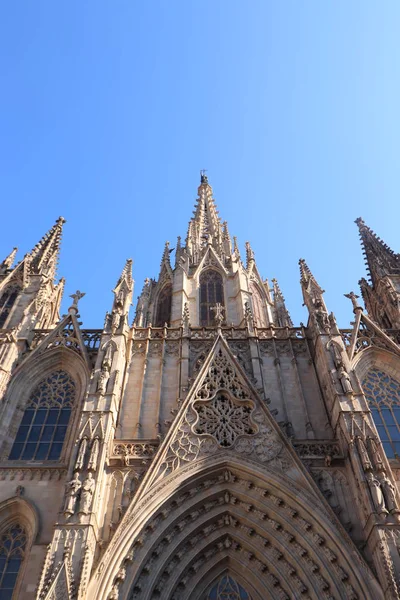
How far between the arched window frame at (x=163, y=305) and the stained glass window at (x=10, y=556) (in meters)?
12.4

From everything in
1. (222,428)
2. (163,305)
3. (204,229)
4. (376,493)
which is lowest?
(376,493)

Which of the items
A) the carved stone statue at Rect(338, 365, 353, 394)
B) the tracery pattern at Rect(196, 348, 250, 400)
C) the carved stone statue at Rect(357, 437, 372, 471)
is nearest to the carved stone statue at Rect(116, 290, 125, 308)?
the tracery pattern at Rect(196, 348, 250, 400)

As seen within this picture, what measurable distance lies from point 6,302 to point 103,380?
30.7 ft

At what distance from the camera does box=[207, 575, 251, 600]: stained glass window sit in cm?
1402

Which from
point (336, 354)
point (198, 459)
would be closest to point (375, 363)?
point (336, 354)

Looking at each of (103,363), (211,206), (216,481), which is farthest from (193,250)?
(216,481)

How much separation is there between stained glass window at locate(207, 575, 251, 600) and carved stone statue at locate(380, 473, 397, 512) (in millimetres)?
4921

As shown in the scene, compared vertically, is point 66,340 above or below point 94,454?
above

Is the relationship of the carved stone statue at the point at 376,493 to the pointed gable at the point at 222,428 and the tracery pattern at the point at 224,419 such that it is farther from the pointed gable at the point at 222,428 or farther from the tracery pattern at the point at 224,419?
the tracery pattern at the point at 224,419

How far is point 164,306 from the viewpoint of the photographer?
27.3 meters

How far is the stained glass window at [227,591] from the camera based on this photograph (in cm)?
1402

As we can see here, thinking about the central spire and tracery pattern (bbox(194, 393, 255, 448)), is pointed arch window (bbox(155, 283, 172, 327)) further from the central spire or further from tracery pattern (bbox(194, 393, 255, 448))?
tracery pattern (bbox(194, 393, 255, 448))

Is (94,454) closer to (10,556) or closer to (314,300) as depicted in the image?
(10,556)

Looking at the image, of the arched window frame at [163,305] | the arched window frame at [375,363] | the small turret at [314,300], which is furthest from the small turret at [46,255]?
the arched window frame at [375,363]
